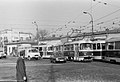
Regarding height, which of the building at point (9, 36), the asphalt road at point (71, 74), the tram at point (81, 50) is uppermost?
the building at point (9, 36)

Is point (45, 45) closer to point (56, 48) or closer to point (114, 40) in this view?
point (56, 48)

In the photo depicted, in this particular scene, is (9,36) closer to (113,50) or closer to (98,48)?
(98,48)

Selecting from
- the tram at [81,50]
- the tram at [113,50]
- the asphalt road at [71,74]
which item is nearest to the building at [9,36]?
the tram at [81,50]

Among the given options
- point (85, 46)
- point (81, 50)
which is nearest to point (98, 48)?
point (85, 46)

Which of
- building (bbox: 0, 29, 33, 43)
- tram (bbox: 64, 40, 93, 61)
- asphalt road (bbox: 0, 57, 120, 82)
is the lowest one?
asphalt road (bbox: 0, 57, 120, 82)

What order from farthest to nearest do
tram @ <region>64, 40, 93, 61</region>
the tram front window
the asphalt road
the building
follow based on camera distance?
the building, the tram front window, tram @ <region>64, 40, 93, 61</region>, the asphalt road

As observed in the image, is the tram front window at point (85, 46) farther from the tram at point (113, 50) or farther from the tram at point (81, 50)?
the tram at point (113, 50)

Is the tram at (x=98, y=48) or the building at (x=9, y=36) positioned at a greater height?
the building at (x=9, y=36)

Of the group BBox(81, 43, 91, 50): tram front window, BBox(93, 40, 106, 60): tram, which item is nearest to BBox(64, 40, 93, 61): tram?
BBox(81, 43, 91, 50): tram front window

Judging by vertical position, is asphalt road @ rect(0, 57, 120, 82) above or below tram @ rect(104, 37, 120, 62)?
Answer: below

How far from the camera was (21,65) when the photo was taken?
962cm

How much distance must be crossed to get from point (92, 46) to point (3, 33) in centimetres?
9959

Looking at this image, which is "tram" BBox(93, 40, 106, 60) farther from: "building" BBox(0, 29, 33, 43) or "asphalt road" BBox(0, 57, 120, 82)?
"building" BBox(0, 29, 33, 43)

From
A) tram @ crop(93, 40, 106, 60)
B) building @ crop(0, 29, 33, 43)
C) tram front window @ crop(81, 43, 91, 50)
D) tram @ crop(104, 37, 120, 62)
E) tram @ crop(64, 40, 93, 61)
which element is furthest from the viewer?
building @ crop(0, 29, 33, 43)
